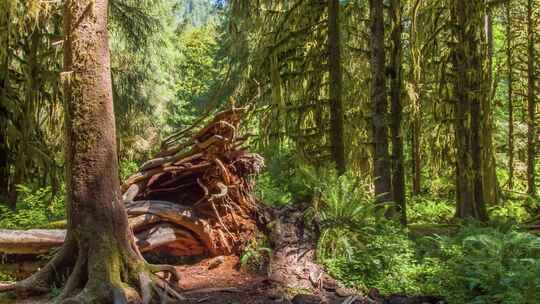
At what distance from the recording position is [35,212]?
25.6 ft

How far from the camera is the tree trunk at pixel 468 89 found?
10.4 m

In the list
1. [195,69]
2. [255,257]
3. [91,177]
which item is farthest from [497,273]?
[195,69]

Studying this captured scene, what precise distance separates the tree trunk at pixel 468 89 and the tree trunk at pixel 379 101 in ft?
7.97

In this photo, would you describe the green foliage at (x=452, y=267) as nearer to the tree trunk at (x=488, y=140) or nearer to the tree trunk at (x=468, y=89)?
the tree trunk at (x=468, y=89)

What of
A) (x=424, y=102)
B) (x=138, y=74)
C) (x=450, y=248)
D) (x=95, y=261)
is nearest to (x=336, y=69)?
(x=450, y=248)

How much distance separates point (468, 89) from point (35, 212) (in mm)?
9121

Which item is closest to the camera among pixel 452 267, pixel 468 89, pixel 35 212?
pixel 452 267

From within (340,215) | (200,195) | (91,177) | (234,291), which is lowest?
(234,291)

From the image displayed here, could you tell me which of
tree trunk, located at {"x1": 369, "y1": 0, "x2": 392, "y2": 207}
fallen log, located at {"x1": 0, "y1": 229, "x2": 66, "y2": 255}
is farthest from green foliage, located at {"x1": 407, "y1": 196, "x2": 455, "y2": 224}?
fallen log, located at {"x1": 0, "y1": 229, "x2": 66, "y2": 255}

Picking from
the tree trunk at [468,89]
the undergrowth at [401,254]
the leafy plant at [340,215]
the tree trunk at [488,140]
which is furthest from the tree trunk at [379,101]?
the tree trunk at [488,140]

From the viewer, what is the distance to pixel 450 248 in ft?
23.1

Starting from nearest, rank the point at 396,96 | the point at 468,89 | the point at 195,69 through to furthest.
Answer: the point at 396,96 < the point at 468,89 < the point at 195,69

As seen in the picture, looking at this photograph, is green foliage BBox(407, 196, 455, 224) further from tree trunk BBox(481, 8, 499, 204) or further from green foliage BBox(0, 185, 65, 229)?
green foliage BBox(0, 185, 65, 229)

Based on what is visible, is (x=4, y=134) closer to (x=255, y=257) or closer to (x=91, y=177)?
(x=91, y=177)
